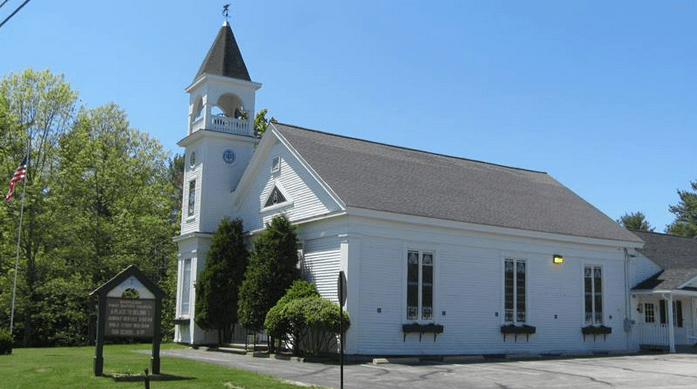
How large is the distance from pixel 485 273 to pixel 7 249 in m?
25.2

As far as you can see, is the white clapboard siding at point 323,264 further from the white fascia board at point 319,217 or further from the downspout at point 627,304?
the downspout at point 627,304

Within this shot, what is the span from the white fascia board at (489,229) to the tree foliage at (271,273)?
3227 mm

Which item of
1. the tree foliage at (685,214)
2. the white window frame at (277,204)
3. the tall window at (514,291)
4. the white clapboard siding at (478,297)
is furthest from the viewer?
the tree foliage at (685,214)

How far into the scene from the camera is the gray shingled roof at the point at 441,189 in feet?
82.9

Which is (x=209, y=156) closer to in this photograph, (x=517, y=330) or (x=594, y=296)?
(x=517, y=330)

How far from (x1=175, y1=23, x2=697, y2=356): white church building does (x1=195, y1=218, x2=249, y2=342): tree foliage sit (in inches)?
41.5

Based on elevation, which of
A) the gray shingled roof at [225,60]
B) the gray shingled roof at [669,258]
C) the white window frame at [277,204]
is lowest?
the gray shingled roof at [669,258]

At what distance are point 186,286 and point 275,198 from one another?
21.1 feet

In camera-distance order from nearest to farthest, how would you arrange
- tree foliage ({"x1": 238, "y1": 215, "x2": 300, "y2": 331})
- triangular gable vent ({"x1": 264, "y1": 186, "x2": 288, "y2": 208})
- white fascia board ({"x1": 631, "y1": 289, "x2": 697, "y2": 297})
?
tree foliage ({"x1": 238, "y1": 215, "x2": 300, "y2": 331}), triangular gable vent ({"x1": 264, "y1": 186, "x2": 288, "y2": 208}), white fascia board ({"x1": 631, "y1": 289, "x2": 697, "y2": 297})

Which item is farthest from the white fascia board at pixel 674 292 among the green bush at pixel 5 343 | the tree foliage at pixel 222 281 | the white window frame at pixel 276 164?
the green bush at pixel 5 343

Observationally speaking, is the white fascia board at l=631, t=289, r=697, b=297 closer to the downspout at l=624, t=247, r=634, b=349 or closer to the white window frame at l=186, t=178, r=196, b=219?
the downspout at l=624, t=247, r=634, b=349

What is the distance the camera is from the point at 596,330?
29125mm

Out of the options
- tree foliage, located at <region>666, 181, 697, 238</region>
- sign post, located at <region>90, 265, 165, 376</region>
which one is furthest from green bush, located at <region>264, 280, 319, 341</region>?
tree foliage, located at <region>666, 181, 697, 238</region>

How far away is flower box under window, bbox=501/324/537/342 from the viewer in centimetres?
2652
